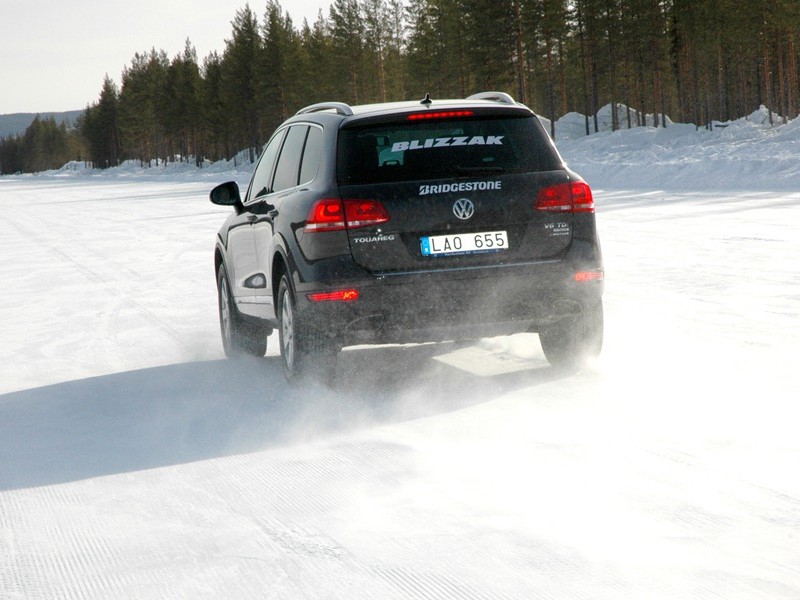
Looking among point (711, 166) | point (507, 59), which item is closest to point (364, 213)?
point (711, 166)

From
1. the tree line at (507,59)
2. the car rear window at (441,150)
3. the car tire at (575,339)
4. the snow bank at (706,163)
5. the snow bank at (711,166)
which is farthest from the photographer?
the tree line at (507,59)

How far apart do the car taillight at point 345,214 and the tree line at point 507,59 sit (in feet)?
213

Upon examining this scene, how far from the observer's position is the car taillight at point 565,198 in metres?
6.59

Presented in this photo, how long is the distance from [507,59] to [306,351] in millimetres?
71163

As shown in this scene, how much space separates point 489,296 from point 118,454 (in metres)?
2.20

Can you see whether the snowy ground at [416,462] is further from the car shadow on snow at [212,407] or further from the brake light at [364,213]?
the brake light at [364,213]

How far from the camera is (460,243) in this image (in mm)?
6438

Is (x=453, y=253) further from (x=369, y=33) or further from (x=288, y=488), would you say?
(x=369, y=33)

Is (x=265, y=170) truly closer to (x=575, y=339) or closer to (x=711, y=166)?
(x=575, y=339)

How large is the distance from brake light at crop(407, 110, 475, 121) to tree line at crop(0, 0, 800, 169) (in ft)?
211

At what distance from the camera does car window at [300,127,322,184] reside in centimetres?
689

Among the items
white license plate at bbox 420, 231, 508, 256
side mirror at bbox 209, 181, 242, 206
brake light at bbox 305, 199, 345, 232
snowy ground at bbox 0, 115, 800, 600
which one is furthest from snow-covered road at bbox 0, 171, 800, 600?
side mirror at bbox 209, 181, 242, 206

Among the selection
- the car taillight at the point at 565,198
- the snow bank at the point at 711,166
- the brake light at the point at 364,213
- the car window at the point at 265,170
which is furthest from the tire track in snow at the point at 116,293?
the snow bank at the point at 711,166

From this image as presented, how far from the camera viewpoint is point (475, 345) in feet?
27.2
